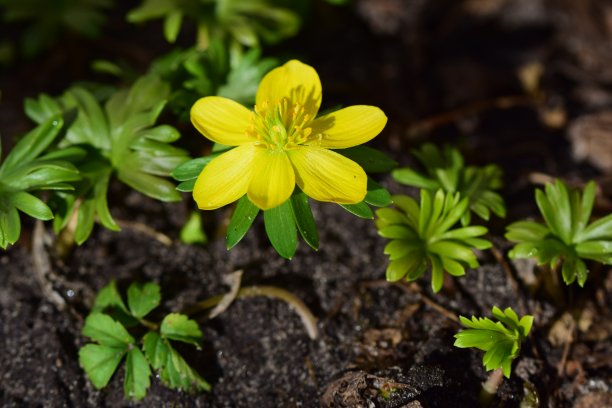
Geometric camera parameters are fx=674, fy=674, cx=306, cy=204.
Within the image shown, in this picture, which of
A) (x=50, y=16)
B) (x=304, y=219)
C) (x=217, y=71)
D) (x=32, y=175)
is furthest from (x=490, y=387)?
(x=50, y=16)

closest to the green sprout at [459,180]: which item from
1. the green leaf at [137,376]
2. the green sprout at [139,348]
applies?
the green sprout at [139,348]

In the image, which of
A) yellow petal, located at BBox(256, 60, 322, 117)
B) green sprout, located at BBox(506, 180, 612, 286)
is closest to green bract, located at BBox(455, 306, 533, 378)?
green sprout, located at BBox(506, 180, 612, 286)

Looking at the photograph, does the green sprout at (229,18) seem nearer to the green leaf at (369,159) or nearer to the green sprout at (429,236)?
the green leaf at (369,159)

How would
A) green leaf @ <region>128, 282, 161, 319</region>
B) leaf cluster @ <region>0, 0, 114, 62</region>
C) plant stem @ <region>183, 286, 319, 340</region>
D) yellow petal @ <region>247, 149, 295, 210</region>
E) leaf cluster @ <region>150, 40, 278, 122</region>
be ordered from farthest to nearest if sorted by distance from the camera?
leaf cluster @ <region>0, 0, 114, 62</region>, leaf cluster @ <region>150, 40, 278, 122</region>, plant stem @ <region>183, 286, 319, 340</region>, green leaf @ <region>128, 282, 161, 319</region>, yellow petal @ <region>247, 149, 295, 210</region>

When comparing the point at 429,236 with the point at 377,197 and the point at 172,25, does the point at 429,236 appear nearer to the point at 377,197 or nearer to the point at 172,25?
the point at 377,197

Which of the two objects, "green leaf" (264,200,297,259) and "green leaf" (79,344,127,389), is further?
"green leaf" (79,344,127,389)

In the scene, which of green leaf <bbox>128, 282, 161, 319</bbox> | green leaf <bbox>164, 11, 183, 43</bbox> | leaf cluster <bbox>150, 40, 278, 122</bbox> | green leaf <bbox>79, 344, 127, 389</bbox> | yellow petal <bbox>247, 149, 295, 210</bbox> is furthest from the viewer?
green leaf <bbox>164, 11, 183, 43</bbox>

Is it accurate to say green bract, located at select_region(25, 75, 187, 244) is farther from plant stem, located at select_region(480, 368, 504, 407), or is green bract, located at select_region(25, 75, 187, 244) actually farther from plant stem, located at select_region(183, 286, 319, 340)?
plant stem, located at select_region(480, 368, 504, 407)
